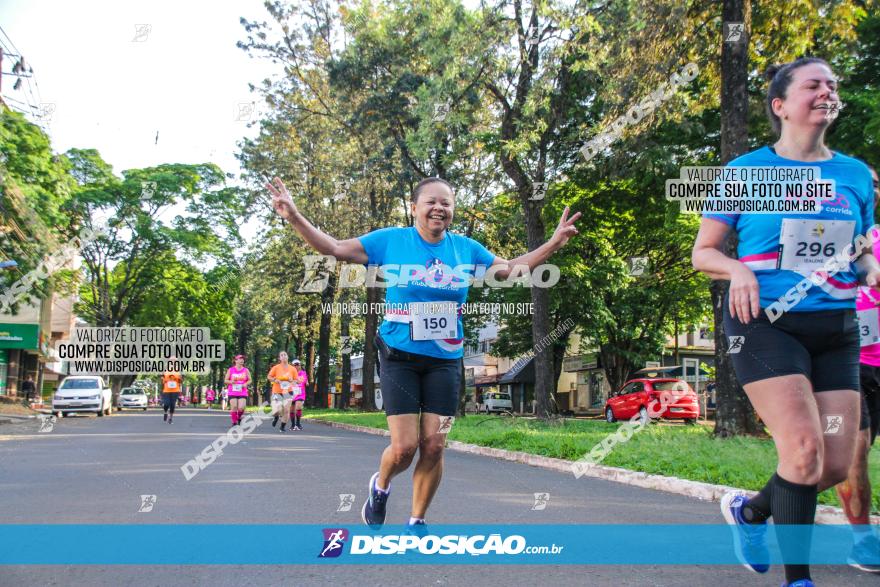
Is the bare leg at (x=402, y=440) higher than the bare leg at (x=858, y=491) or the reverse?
higher

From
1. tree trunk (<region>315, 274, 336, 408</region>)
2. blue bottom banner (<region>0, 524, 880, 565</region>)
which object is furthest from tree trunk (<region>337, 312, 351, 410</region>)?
blue bottom banner (<region>0, 524, 880, 565</region>)

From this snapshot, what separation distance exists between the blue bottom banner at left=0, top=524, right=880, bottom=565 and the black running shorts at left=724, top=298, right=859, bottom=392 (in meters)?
1.06

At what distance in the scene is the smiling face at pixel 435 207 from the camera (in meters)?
4.48

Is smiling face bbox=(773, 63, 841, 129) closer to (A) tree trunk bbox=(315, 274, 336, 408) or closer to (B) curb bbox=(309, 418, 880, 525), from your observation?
(B) curb bbox=(309, 418, 880, 525)

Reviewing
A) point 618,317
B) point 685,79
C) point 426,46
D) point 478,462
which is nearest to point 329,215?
point 426,46

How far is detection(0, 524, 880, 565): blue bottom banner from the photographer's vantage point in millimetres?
4387

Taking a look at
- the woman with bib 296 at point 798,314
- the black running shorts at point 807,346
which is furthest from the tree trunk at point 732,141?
the black running shorts at point 807,346

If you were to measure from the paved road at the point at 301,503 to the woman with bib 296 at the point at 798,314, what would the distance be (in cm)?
90

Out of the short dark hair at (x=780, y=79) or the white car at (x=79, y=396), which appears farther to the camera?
the white car at (x=79, y=396)

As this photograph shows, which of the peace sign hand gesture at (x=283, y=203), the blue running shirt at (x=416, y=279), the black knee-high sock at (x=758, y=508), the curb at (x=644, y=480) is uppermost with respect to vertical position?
the peace sign hand gesture at (x=283, y=203)

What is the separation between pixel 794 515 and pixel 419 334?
6.61 ft

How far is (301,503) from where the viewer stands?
6652mm

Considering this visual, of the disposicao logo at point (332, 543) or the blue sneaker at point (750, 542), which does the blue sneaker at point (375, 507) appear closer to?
the disposicao logo at point (332, 543)

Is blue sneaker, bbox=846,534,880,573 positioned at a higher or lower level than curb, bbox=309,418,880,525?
higher
